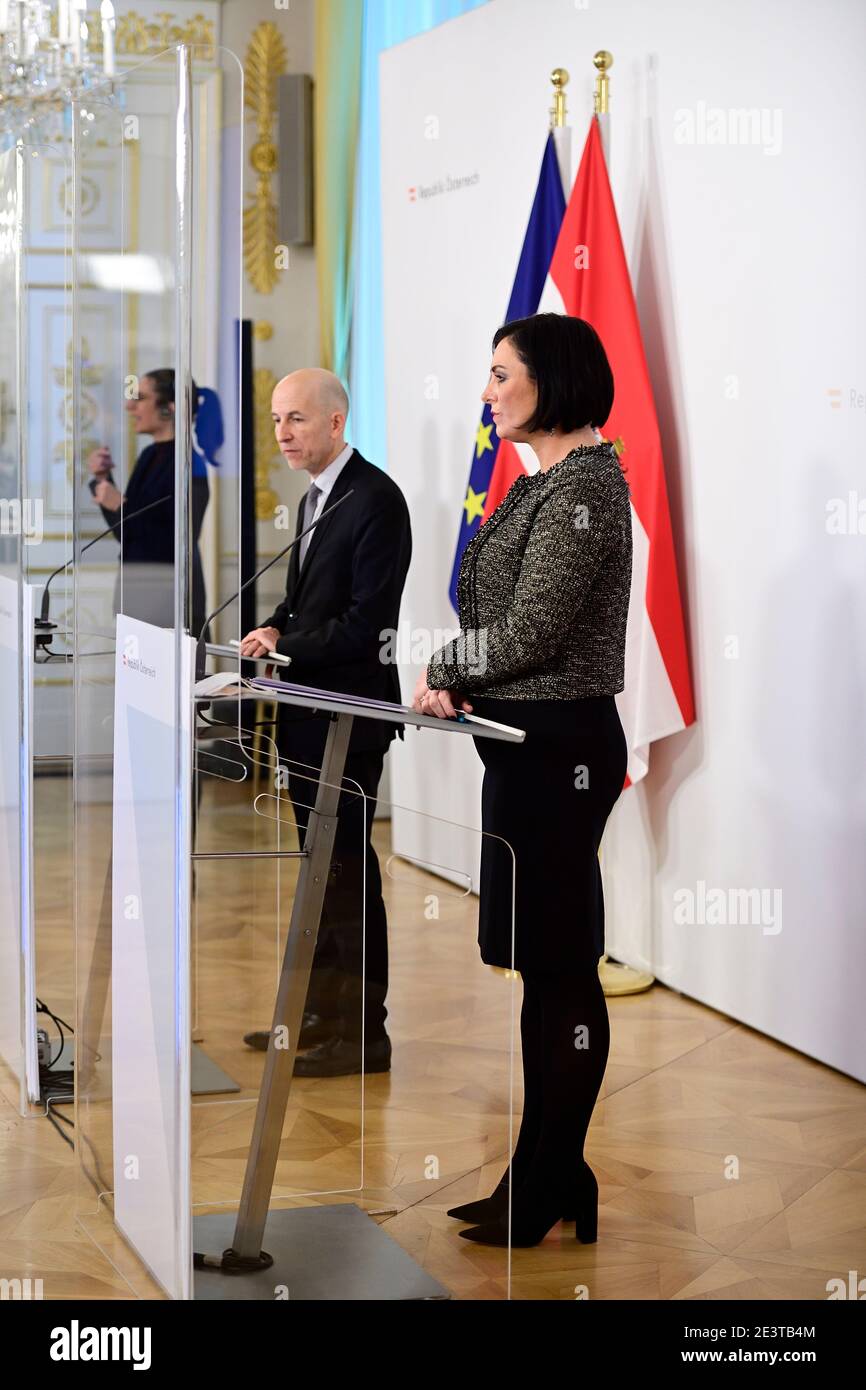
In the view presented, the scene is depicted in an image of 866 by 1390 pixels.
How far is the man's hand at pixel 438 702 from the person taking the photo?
2.46 metres

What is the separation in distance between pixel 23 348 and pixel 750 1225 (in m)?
2.30

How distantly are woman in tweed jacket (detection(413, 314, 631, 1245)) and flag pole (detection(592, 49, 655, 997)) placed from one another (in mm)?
1707

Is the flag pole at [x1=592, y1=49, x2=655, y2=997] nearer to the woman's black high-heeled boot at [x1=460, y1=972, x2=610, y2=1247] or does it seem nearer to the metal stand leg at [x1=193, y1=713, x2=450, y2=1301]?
the woman's black high-heeled boot at [x1=460, y1=972, x2=610, y2=1247]

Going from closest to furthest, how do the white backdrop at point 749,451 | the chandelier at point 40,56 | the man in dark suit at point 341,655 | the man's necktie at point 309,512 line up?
the man in dark suit at point 341,655 → the man's necktie at point 309,512 → the white backdrop at point 749,451 → the chandelier at point 40,56

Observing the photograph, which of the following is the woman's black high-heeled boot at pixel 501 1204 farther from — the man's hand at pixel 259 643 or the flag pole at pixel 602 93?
the flag pole at pixel 602 93

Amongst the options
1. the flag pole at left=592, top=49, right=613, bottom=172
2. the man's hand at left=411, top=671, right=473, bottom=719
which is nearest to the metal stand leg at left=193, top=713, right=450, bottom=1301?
the man's hand at left=411, top=671, right=473, bottom=719

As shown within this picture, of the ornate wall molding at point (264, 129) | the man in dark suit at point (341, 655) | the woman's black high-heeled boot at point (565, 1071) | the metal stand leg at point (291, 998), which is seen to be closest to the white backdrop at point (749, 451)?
the man in dark suit at point (341, 655)

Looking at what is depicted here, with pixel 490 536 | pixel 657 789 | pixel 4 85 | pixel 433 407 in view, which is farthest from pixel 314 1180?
pixel 4 85

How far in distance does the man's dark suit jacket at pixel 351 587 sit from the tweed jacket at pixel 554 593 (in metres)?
0.75

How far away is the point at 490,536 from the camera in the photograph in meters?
2.62

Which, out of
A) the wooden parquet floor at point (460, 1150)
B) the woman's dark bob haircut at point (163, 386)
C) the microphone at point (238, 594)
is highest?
the woman's dark bob haircut at point (163, 386)

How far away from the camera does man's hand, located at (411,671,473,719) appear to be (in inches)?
96.7

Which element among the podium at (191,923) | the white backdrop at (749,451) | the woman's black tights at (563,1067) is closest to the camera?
the podium at (191,923)

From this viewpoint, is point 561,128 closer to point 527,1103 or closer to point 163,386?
point 163,386
